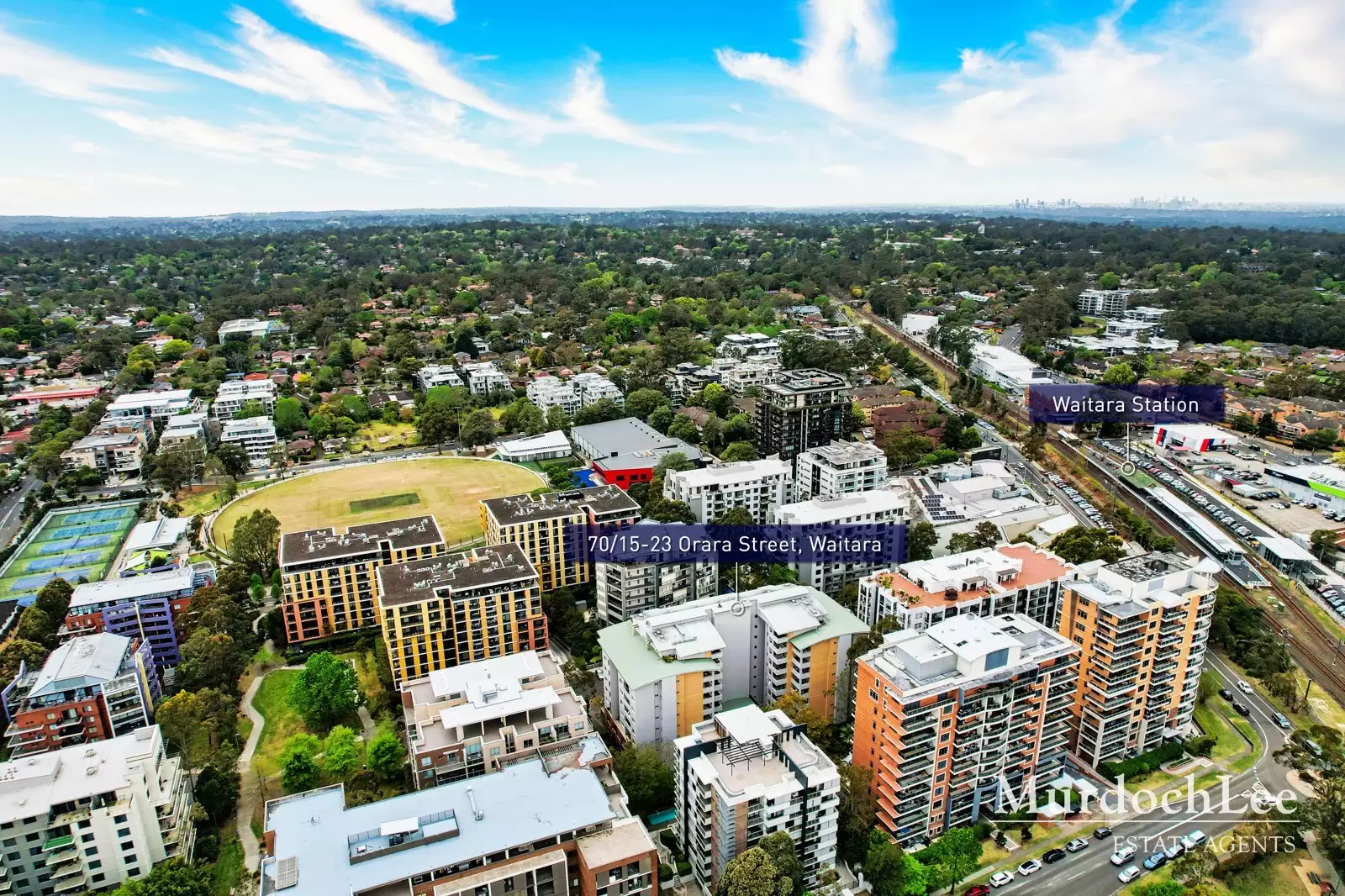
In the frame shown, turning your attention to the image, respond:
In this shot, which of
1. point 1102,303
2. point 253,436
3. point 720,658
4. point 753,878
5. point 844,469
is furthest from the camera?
point 1102,303

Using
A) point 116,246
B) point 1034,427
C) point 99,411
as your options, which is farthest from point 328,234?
point 1034,427

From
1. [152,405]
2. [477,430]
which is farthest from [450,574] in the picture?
[152,405]

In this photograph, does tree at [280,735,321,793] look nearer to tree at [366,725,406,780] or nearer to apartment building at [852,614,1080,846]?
tree at [366,725,406,780]

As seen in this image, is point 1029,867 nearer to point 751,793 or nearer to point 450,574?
point 751,793

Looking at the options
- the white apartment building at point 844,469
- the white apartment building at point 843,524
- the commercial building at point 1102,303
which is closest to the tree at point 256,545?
the white apartment building at point 843,524

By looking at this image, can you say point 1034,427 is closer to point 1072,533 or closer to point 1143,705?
point 1072,533

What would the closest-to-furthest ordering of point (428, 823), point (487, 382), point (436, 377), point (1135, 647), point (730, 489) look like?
point (428, 823) < point (1135, 647) < point (730, 489) < point (487, 382) < point (436, 377)
